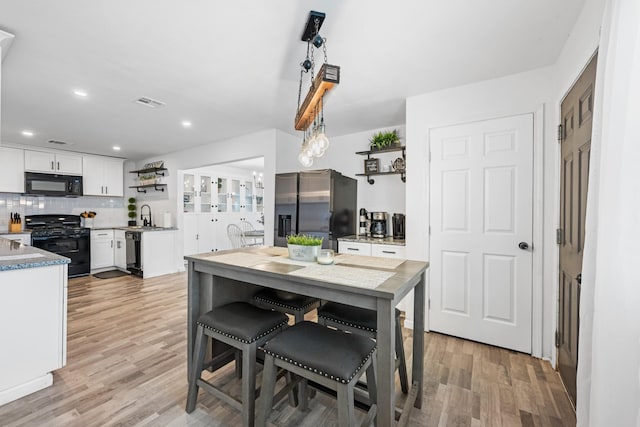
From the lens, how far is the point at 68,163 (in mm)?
5277

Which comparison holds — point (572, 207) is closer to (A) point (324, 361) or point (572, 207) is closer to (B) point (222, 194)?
(A) point (324, 361)

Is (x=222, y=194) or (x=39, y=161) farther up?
(x=39, y=161)

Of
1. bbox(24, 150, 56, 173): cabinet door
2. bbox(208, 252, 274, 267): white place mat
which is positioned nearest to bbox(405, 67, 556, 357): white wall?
bbox(208, 252, 274, 267): white place mat

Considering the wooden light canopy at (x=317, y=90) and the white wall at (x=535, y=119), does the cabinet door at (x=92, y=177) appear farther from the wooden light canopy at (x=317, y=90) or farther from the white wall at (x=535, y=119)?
the white wall at (x=535, y=119)

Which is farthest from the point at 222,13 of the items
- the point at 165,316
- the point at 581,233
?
the point at 165,316

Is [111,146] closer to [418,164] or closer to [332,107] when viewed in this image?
[332,107]

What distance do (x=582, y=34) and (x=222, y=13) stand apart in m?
2.16

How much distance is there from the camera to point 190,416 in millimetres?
1663

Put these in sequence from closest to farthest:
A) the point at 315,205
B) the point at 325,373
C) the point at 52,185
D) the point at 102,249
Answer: the point at 325,373, the point at 315,205, the point at 52,185, the point at 102,249

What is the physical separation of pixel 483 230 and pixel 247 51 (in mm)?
2481

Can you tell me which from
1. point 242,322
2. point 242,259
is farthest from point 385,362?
point 242,259

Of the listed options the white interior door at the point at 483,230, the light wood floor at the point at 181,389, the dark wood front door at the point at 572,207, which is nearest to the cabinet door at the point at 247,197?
the light wood floor at the point at 181,389

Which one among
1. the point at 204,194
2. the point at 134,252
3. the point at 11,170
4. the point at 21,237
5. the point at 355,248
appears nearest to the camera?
the point at 355,248

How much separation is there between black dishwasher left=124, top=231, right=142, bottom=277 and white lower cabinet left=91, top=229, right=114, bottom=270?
0.54m
